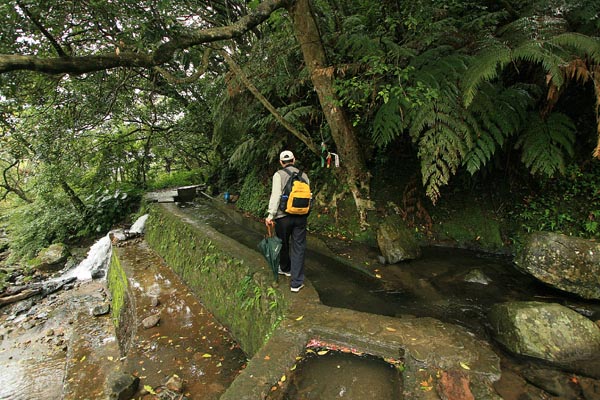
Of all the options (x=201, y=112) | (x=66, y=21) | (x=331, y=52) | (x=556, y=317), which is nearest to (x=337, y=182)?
(x=331, y=52)

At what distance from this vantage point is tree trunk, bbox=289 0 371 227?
4430 mm

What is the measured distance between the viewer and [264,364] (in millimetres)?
A: 2668

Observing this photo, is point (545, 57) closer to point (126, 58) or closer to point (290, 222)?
point (290, 222)

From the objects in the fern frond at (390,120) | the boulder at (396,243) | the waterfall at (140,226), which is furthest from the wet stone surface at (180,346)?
the waterfall at (140,226)

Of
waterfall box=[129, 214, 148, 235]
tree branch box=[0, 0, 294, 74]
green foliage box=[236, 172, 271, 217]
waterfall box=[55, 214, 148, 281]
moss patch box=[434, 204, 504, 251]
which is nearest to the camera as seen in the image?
tree branch box=[0, 0, 294, 74]

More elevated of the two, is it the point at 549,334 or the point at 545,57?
the point at 545,57

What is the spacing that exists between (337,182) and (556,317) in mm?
4339

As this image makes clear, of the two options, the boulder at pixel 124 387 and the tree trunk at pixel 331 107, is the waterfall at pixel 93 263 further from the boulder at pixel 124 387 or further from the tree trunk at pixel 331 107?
the tree trunk at pixel 331 107

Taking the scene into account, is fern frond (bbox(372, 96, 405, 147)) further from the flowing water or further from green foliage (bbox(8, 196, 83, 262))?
green foliage (bbox(8, 196, 83, 262))

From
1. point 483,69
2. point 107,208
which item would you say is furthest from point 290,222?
point 107,208

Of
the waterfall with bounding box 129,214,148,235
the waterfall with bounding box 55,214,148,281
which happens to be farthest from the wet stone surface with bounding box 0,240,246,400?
the waterfall with bounding box 129,214,148,235

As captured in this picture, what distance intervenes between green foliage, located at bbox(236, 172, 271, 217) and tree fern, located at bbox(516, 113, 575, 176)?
220 inches

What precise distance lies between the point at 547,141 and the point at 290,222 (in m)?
3.60

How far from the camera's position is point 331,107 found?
4883 mm
